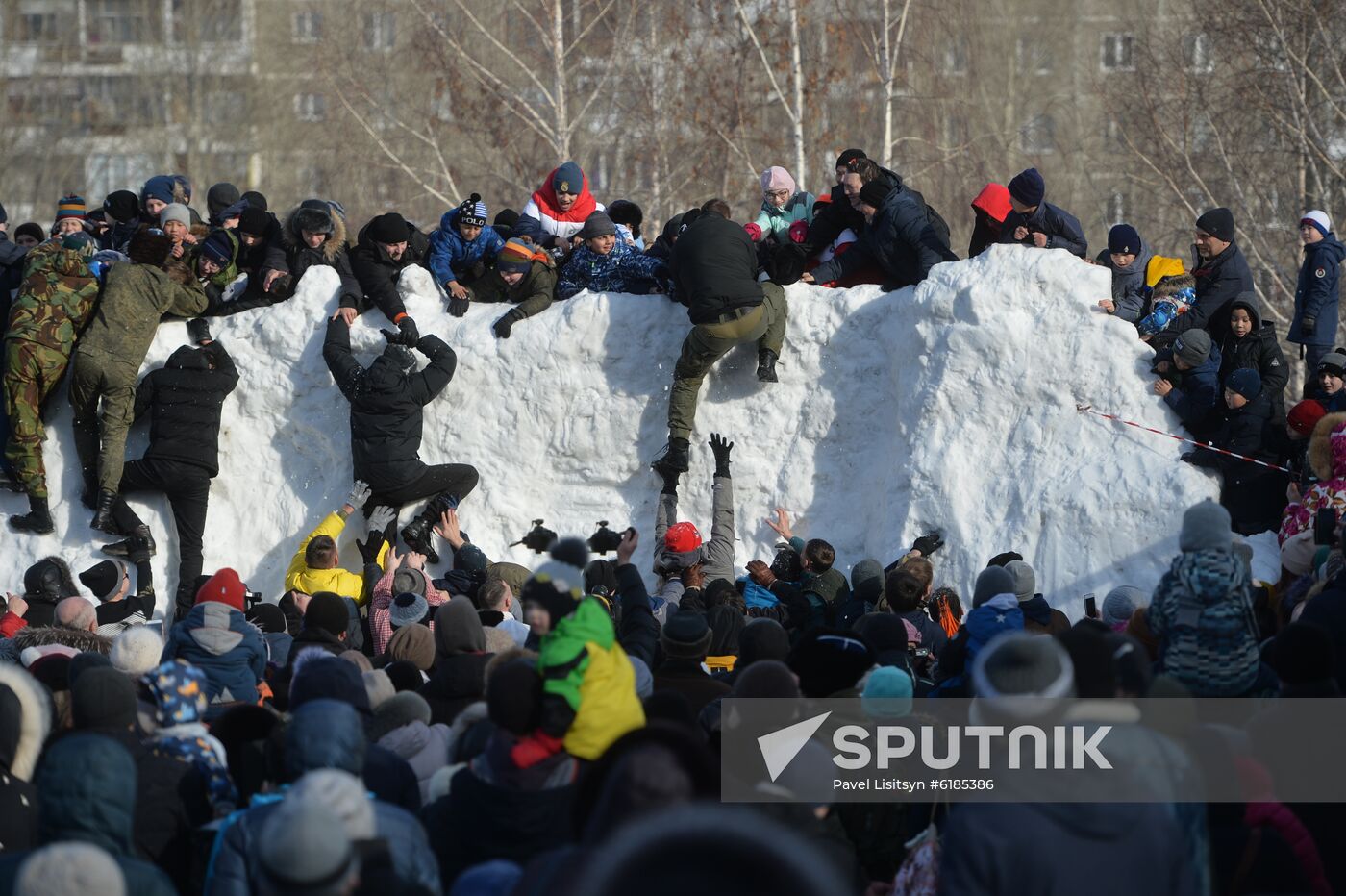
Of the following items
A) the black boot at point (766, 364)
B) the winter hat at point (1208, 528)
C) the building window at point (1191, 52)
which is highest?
the building window at point (1191, 52)

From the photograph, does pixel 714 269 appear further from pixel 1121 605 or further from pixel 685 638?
pixel 685 638

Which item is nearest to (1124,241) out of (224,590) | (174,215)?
(224,590)

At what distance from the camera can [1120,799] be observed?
3.72m

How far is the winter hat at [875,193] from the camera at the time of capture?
404 inches

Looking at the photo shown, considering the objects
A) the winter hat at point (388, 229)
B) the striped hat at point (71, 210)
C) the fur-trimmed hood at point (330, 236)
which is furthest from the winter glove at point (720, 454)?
the striped hat at point (71, 210)

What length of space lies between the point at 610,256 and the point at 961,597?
129 inches

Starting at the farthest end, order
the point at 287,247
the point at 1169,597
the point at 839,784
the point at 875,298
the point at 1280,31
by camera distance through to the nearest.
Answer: the point at 1280,31
the point at 287,247
the point at 875,298
the point at 1169,597
the point at 839,784

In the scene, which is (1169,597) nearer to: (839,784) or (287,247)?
(839,784)

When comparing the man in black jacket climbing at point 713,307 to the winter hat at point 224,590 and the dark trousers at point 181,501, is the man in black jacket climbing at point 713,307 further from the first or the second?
the winter hat at point 224,590

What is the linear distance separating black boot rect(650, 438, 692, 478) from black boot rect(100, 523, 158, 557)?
347 cm

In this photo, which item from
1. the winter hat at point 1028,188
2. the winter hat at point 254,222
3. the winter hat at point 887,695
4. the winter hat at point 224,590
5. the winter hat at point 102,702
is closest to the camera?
the winter hat at point 102,702

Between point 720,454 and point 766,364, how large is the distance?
0.65m

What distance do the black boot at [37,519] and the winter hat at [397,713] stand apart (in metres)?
6.06

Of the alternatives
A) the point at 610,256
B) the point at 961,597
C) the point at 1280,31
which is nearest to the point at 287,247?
the point at 610,256
